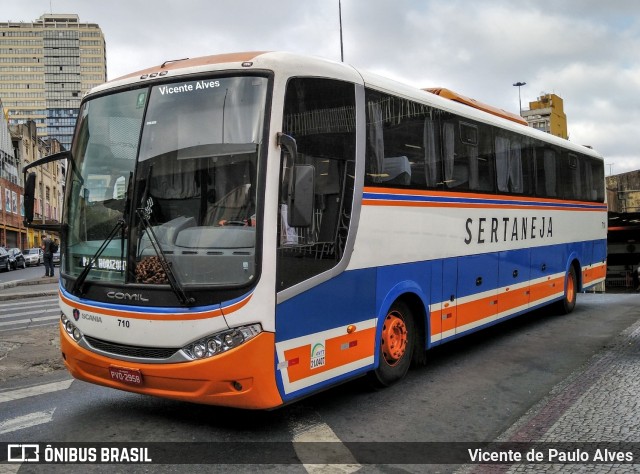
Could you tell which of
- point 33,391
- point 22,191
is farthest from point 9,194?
point 33,391

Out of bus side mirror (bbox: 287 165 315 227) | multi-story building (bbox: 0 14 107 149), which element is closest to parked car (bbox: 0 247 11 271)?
bus side mirror (bbox: 287 165 315 227)

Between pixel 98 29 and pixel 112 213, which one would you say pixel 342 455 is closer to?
pixel 112 213

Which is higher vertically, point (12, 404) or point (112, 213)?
point (112, 213)

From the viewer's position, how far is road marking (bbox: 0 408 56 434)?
16.9ft

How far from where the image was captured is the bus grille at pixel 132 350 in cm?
470

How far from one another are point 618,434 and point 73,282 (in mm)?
4626

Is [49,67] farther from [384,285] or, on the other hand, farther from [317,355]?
[317,355]

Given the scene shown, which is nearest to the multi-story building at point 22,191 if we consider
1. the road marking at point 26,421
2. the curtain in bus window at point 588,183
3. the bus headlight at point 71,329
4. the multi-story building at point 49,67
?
the curtain in bus window at point 588,183

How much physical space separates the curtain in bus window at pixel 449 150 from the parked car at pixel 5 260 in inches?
1398

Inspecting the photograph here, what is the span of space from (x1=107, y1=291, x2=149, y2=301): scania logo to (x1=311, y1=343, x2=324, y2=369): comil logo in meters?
1.42

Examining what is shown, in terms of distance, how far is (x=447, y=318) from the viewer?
7230 mm

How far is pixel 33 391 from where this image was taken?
636 cm

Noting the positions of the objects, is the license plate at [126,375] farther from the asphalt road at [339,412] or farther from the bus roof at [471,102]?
the bus roof at [471,102]

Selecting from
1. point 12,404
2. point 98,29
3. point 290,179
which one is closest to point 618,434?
point 290,179
